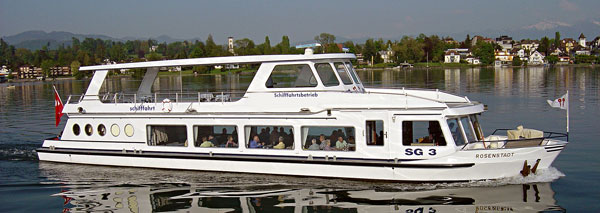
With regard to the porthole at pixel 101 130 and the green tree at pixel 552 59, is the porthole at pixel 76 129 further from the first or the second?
the green tree at pixel 552 59

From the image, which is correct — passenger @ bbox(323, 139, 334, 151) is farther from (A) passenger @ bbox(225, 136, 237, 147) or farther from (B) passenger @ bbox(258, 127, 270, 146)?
(A) passenger @ bbox(225, 136, 237, 147)

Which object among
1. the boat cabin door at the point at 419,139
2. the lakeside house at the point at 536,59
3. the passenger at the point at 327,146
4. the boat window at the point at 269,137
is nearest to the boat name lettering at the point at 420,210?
the boat cabin door at the point at 419,139

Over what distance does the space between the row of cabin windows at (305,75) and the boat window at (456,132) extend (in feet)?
10.1

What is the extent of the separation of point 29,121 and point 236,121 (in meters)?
20.4

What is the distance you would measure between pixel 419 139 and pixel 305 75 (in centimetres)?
350

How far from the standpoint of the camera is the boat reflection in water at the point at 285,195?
12039mm

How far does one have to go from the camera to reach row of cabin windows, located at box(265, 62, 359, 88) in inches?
559

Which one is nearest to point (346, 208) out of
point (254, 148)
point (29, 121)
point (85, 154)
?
point (254, 148)

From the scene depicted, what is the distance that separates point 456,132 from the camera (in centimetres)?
1284

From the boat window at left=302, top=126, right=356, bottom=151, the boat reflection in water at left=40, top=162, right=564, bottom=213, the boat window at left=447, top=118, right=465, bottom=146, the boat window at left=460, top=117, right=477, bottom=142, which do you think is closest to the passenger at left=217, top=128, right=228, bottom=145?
the boat reflection in water at left=40, top=162, right=564, bottom=213

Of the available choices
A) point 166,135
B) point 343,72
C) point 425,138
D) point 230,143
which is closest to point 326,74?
point 343,72

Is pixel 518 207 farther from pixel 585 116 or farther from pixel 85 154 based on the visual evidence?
pixel 585 116

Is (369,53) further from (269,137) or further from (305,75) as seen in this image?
(269,137)

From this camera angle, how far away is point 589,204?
468 inches
